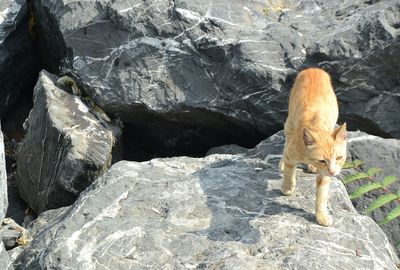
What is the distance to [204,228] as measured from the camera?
6.52 metres

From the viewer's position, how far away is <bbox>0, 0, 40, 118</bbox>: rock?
11.0 meters

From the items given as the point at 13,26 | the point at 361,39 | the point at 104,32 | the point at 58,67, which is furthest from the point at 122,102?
the point at 361,39

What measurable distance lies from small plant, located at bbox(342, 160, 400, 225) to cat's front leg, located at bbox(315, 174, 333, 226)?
1070mm

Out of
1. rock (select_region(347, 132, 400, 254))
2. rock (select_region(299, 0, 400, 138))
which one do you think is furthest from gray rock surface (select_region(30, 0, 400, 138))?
rock (select_region(347, 132, 400, 254))

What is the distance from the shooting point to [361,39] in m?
9.27

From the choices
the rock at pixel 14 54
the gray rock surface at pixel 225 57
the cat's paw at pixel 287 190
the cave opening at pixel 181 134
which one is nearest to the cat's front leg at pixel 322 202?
the cat's paw at pixel 287 190

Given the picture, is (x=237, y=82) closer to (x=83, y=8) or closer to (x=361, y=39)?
(x=361, y=39)

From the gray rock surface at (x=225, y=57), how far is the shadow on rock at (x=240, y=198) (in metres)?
2.03

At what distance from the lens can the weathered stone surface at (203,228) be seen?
20.0ft

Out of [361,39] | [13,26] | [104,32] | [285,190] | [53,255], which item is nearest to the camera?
[53,255]

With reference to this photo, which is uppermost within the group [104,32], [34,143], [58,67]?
[104,32]

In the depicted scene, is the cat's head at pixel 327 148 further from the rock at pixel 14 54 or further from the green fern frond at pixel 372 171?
the rock at pixel 14 54

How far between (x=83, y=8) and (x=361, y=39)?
4151 mm

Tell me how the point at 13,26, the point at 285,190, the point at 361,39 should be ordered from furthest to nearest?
the point at 13,26 → the point at 361,39 → the point at 285,190
